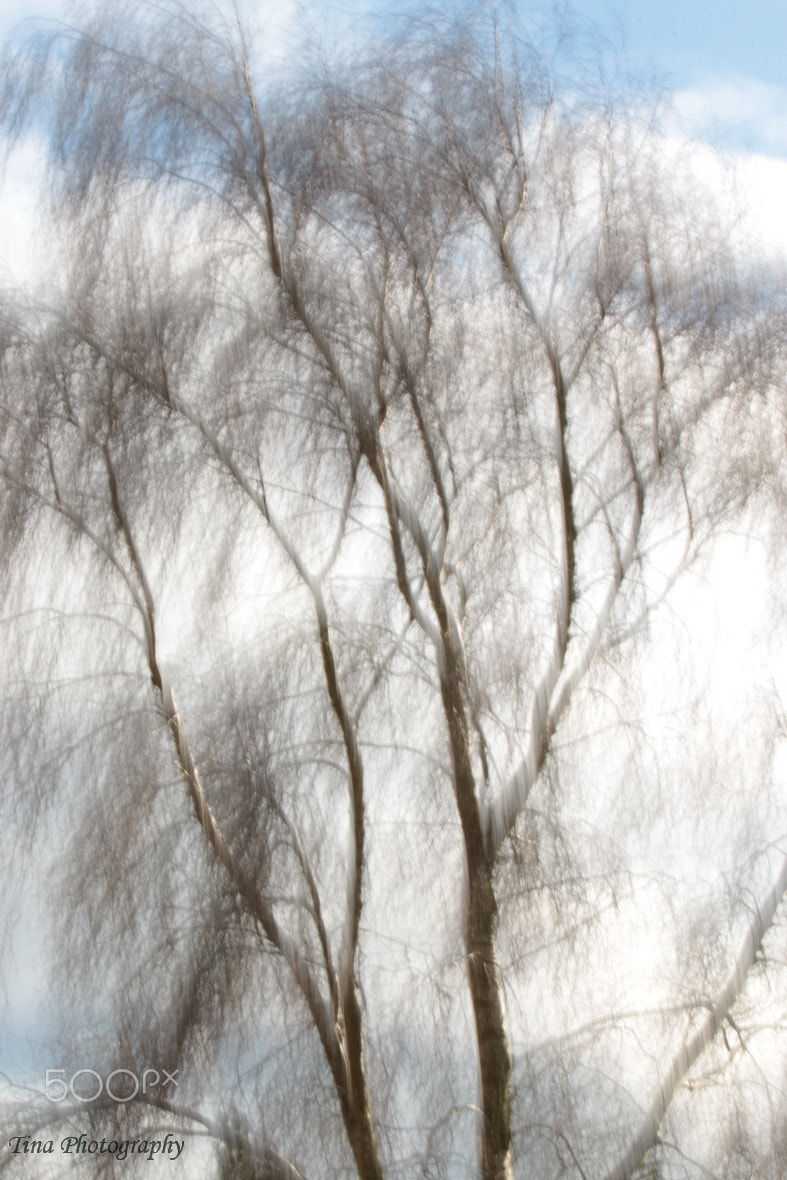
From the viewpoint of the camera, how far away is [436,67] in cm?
366

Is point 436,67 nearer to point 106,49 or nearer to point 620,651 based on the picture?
point 106,49

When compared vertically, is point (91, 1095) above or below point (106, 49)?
below

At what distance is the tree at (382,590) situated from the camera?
10.2 feet

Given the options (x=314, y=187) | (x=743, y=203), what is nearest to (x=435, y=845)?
(x=314, y=187)

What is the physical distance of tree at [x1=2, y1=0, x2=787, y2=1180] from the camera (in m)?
3.12

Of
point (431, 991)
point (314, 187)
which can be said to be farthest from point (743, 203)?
point (431, 991)

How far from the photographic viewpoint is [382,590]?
345 centimetres

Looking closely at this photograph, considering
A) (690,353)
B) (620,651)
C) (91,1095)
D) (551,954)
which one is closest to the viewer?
(91,1095)

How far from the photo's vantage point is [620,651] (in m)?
3.46

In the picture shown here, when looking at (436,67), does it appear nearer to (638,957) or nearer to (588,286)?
(588,286)

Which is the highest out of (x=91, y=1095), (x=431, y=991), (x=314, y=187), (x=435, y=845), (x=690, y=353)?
(x=314, y=187)

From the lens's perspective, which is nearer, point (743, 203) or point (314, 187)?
point (314, 187)

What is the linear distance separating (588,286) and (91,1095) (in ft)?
8.81

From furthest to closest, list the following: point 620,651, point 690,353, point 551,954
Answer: point 690,353 → point 620,651 → point 551,954
